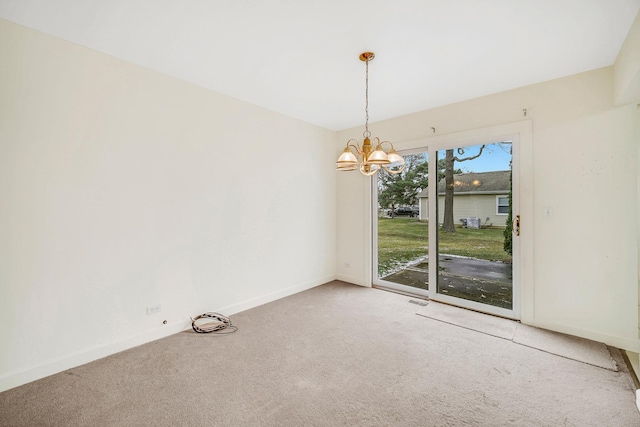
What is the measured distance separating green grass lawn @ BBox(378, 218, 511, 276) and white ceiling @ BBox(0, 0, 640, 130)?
1850 millimetres

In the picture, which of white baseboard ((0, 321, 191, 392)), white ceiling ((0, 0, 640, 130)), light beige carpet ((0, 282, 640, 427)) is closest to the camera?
light beige carpet ((0, 282, 640, 427))

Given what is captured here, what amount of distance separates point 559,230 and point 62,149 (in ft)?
15.9

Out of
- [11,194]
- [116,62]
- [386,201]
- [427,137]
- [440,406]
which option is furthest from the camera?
[386,201]

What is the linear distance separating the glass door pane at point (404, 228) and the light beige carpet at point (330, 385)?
143 cm

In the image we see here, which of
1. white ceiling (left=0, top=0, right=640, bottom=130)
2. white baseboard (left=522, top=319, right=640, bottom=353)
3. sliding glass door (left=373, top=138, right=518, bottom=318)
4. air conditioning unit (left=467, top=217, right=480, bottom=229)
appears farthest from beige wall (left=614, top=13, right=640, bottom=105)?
white baseboard (left=522, top=319, right=640, bottom=353)

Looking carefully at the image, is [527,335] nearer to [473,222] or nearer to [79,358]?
[473,222]

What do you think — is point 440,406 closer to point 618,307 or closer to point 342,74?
point 618,307

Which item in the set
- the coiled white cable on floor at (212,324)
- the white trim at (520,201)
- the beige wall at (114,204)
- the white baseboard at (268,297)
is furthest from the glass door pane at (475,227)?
the coiled white cable on floor at (212,324)

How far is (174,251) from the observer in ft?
9.77

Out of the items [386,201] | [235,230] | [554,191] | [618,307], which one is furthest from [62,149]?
[618,307]

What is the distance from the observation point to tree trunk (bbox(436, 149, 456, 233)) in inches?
151

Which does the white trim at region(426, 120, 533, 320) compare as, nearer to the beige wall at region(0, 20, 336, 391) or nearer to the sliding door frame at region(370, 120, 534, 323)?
the sliding door frame at region(370, 120, 534, 323)

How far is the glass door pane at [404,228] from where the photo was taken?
4.14 m

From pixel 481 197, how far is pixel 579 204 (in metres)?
0.96
